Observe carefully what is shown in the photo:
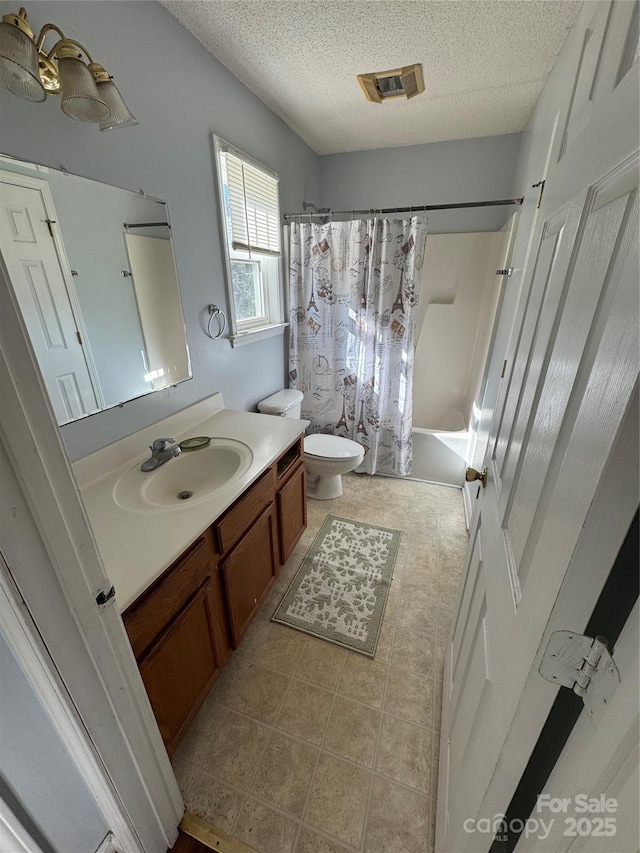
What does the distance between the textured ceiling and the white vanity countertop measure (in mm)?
1579

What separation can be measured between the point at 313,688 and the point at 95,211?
77.7 inches

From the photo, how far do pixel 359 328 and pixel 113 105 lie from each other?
69.4 inches

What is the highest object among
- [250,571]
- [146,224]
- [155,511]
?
[146,224]

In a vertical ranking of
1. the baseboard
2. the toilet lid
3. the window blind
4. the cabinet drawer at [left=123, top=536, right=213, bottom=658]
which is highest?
the window blind

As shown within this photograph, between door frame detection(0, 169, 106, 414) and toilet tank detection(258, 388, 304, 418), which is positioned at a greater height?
door frame detection(0, 169, 106, 414)

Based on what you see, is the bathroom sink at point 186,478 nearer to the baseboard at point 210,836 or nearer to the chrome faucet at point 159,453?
the chrome faucet at point 159,453

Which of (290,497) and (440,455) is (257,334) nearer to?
(290,497)

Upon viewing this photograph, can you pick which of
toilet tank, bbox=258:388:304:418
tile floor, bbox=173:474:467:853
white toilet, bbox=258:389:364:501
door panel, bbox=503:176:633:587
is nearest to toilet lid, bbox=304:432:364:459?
white toilet, bbox=258:389:364:501

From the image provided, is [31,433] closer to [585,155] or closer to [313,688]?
[585,155]

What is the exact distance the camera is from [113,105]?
0.98 m

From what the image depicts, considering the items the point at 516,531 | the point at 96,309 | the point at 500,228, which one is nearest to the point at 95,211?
the point at 96,309

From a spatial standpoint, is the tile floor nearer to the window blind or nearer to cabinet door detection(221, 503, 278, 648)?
cabinet door detection(221, 503, 278, 648)

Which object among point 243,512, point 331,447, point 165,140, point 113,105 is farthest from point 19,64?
point 331,447

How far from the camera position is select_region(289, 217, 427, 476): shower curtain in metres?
2.27
